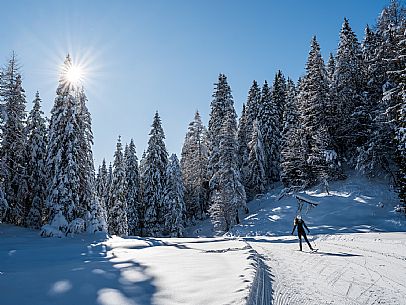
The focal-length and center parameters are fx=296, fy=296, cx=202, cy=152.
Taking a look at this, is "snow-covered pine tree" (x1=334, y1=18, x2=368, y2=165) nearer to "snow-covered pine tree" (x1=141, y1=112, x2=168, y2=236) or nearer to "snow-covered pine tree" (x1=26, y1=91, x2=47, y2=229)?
"snow-covered pine tree" (x1=141, y1=112, x2=168, y2=236)

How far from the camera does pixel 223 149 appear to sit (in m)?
37.7

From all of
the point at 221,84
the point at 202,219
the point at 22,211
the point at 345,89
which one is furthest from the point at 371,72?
the point at 22,211

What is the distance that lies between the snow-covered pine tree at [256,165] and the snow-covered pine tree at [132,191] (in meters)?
17.2

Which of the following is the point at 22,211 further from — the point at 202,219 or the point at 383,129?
the point at 383,129

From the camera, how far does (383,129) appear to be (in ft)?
96.2

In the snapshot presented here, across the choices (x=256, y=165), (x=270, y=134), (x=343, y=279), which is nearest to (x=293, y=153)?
(x=256, y=165)

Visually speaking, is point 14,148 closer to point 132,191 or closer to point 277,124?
point 132,191

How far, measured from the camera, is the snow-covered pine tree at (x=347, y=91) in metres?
35.5

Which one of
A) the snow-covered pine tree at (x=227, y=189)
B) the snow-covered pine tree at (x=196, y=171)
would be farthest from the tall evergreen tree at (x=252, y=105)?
the snow-covered pine tree at (x=227, y=189)

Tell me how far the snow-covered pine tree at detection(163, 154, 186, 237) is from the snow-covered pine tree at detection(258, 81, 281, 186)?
14.9m

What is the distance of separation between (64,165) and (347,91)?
32.4 metres

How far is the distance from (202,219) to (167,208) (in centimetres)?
1224

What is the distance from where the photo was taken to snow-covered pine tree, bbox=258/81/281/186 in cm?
4803

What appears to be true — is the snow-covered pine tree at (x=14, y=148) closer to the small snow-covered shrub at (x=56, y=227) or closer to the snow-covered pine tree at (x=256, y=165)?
the small snow-covered shrub at (x=56, y=227)
